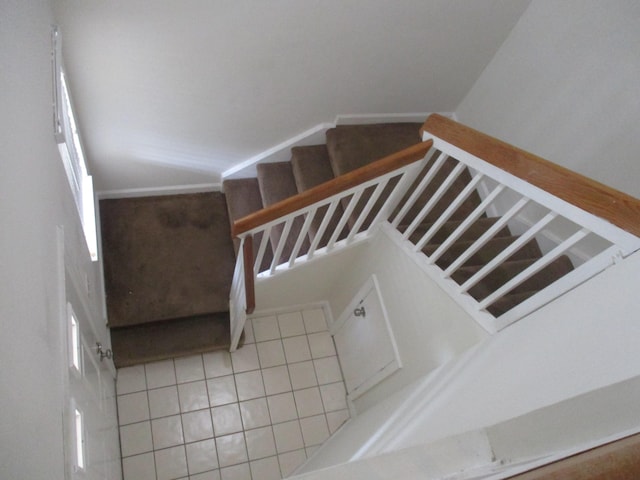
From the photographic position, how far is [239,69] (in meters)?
2.47

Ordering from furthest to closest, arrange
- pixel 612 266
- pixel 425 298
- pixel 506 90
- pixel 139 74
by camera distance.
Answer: pixel 506 90 < pixel 139 74 < pixel 425 298 < pixel 612 266

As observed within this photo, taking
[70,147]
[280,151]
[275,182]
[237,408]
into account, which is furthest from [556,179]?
[237,408]

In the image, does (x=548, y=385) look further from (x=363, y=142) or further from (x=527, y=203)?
(x=363, y=142)

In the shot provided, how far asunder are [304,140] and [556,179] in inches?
80.5

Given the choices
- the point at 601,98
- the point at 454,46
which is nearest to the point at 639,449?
the point at 601,98

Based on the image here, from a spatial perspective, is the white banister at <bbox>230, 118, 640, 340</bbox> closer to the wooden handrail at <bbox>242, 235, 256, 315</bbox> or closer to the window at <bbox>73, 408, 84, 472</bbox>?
the wooden handrail at <bbox>242, 235, 256, 315</bbox>

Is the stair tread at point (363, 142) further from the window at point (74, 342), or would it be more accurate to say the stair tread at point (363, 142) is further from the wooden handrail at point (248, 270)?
the window at point (74, 342)

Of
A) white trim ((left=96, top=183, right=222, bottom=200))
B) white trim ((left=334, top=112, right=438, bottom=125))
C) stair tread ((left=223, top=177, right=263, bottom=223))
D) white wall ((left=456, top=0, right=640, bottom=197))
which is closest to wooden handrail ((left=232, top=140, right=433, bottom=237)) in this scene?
white wall ((left=456, top=0, right=640, bottom=197))

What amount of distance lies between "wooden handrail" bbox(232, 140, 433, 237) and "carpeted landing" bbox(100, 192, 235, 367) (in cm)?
96

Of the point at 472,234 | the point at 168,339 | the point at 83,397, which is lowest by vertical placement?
the point at 83,397

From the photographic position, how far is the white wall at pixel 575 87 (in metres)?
2.04

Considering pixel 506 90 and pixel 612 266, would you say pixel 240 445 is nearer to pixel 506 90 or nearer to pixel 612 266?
pixel 612 266

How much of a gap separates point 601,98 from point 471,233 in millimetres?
911

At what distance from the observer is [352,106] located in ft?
9.96
